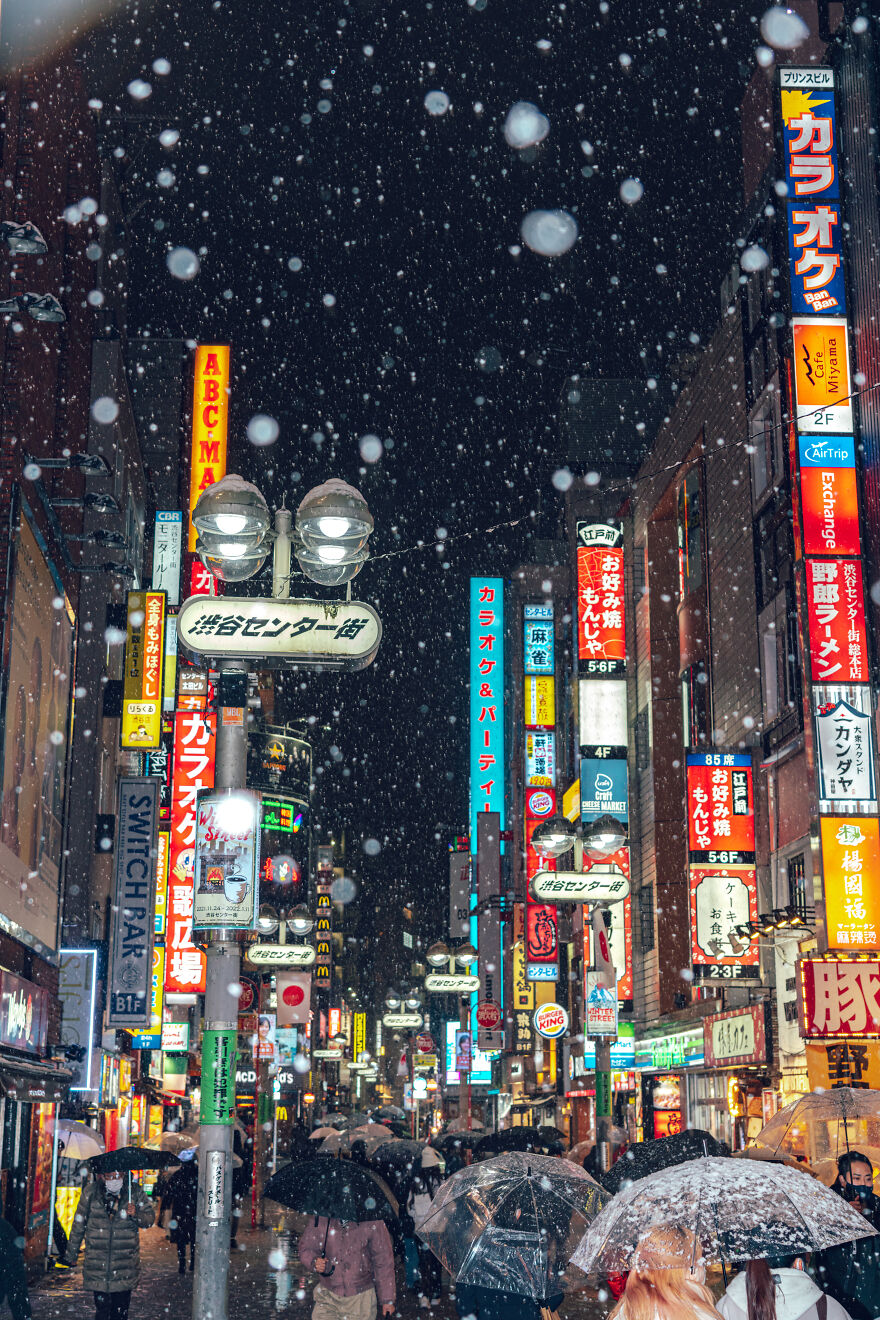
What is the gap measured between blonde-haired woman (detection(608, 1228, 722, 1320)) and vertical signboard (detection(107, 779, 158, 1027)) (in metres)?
23.2

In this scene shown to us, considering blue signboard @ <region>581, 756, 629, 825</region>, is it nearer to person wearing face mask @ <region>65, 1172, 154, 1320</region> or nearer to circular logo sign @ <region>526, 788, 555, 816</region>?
circular logo sign @ <region>526, 788, 555, 816</region>

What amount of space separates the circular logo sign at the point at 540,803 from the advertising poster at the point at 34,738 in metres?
26.9

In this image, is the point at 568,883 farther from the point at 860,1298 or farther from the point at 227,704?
the point at 860,1298

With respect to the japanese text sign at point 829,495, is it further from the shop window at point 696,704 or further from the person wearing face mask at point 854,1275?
the person wearing face mask at point 854,1275

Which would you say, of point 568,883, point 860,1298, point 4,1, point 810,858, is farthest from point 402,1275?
point 4,1

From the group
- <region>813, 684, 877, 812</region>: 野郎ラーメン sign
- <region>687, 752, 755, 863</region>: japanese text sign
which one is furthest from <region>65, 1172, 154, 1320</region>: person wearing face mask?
<region>687, 752, 755, 863</region>: japanese text sign

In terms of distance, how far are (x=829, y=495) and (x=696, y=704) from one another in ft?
40.4

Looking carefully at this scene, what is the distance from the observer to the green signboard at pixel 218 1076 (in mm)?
9234

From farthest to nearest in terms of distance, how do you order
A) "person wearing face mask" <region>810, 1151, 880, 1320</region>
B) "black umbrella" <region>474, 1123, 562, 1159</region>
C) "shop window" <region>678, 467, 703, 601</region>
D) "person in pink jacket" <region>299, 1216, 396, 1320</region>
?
1. "shop window" <region>678, 467, 703, 601</region>
2. "black umbrella" <region>474, 1123, 562, 1159</region>
3. "person in pink jacket" <region>299, 1216, 396, 1320</region>
4. "person wearing face mask" <region>810, 1151, 880, 1320</region>

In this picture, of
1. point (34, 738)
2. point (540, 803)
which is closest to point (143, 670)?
point (34, 738)

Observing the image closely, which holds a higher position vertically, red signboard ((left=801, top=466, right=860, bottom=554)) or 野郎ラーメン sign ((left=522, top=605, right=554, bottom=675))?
野郎ラーメン sign ((left=522, top=605, right=554, bottom=675))

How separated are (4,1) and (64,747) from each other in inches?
414

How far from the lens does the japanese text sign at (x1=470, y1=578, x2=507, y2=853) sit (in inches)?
2440

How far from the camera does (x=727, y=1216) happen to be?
17.3 feet
